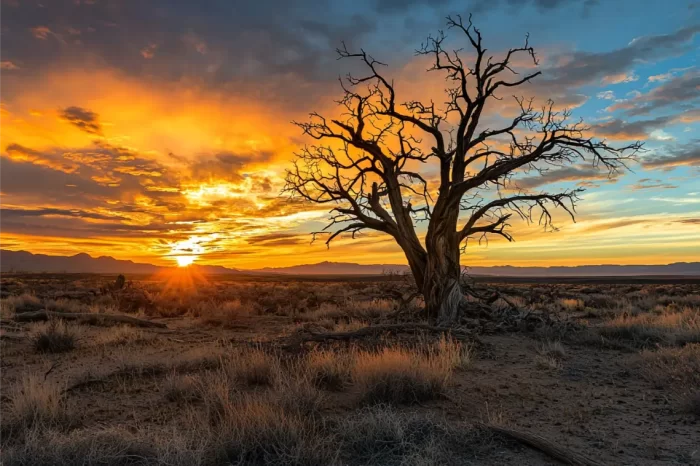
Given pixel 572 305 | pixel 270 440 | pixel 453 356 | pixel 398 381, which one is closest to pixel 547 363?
pixel 453 356

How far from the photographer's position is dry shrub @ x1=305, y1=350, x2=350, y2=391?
783 centimetres

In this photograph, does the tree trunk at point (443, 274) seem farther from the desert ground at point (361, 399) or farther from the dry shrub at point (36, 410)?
the dry shrub at point (36, 410)

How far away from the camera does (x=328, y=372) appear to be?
800 cm

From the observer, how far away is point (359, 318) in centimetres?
1720

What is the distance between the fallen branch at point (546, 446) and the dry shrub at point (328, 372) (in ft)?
9.43

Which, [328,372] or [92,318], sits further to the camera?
[92,318]

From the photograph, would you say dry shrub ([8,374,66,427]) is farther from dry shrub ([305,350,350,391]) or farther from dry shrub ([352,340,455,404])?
dry shrub ([352,340,455,404])

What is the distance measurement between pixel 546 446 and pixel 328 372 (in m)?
3.86

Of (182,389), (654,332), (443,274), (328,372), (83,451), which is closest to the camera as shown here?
(83,451)

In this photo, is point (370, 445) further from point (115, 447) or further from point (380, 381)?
point (115, 447)

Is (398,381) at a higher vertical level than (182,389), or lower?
higher

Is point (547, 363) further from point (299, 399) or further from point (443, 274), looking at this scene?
point (299, 399)

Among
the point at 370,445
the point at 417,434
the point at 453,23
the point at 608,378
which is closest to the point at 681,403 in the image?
the point at 608,378

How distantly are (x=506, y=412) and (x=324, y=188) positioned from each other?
996cm
